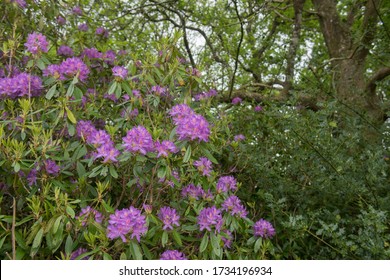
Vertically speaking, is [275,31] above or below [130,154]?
above

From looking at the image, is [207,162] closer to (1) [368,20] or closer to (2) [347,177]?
(2) [347,177]

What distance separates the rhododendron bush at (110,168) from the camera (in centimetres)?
212

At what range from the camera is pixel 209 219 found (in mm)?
2309

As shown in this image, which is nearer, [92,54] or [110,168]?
[110,168]

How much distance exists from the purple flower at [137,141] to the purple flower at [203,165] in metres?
0.33

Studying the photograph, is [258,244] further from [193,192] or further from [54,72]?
[54,72]

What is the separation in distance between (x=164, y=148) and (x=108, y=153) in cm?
24

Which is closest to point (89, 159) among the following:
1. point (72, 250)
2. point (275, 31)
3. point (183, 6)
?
point (72, 250)

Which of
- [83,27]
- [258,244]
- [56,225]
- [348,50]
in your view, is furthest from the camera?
[348,50]

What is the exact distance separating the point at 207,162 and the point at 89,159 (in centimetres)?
54

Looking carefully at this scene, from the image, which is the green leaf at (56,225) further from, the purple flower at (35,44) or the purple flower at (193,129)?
the purple flower at (35,44)

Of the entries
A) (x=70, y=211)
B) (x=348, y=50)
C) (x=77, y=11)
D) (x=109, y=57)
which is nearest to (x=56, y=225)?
(x=70, y=211)

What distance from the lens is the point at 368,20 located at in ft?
16.2

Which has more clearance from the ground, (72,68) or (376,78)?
(376,78)
